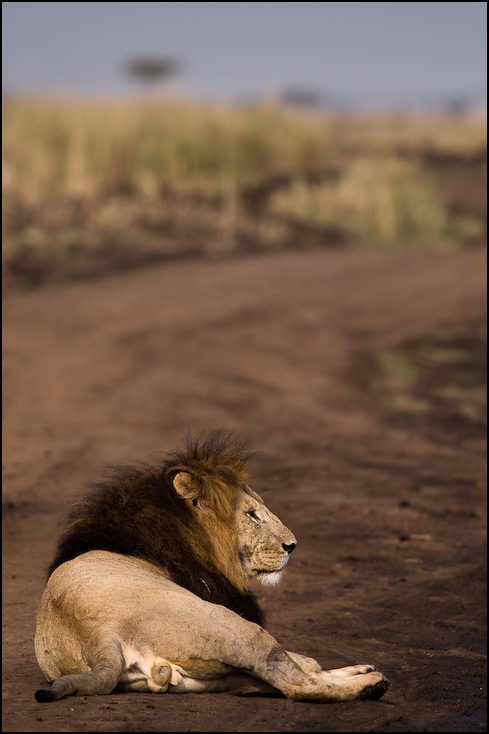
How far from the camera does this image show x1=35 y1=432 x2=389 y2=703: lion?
3188 millimetres

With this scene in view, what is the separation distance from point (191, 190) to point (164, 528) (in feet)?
46.4

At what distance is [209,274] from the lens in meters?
14.1

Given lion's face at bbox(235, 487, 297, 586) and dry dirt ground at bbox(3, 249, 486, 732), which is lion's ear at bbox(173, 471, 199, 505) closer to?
lion's face at bbox(235, 487, 297, 586)

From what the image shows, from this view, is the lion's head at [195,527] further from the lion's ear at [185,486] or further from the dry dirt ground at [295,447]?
the dry dirt ground at [295,447]

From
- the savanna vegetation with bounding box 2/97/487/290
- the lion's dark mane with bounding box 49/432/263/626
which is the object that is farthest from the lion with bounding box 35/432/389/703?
the savanna vegetation with bounding box 2/97/487/290

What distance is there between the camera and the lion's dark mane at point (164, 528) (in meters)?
3.72

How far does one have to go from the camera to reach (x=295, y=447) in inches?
345

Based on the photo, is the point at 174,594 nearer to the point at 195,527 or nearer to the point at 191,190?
the point at 195,527

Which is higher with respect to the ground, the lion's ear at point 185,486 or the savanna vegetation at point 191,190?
the savanna vegetation at point 191,190

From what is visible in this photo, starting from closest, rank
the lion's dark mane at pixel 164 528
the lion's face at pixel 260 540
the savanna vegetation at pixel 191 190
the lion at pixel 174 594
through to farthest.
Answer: the lion at pixel 174 594, the lion's dark mane at pixel 164 528, the lion's face at pixel 260 540, the savanna vegetation at pixel 191 190

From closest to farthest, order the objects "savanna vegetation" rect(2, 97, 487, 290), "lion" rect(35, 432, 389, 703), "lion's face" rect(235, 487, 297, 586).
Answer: "lion" rect(35, 432, 389, 703), "lion's face" rect(235, 487, 297, 586), "savanna vegetation" rect(2, 97, 487, 290)

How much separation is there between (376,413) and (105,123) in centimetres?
932

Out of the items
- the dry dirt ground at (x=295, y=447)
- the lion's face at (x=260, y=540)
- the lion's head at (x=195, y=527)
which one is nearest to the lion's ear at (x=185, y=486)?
the lion's head at (x=195, y=527)

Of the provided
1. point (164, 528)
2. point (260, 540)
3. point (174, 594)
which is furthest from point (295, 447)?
point (174, 594)
